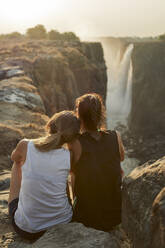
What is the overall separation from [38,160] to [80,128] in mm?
702

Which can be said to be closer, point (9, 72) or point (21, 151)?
point (21, 151)

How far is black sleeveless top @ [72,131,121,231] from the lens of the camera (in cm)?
438

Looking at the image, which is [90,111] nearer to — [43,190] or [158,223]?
[43,190]

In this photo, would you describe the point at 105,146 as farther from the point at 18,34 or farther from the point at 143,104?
the point at 18,34

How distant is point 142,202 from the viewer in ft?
12.2

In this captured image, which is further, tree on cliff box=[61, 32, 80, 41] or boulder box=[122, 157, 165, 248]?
tree on cliff box=[61, 32, 80, 41]

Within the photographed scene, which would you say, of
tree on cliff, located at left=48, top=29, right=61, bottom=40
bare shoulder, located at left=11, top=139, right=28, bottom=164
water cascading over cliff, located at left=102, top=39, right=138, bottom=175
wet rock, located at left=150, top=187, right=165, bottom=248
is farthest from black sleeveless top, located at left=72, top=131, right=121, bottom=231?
tree on cliff, located at left=48, top=29, right=61, bottom=40

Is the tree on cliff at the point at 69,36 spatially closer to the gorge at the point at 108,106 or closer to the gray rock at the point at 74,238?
the gorge at the point at 108,106

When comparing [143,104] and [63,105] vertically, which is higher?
[63,105]

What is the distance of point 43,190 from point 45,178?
6.6 inches

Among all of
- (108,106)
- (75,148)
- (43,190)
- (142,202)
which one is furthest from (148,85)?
(142,202)

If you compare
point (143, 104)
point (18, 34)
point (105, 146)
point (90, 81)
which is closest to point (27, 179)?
point (105, 146)

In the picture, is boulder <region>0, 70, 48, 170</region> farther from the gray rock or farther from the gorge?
the gray rock

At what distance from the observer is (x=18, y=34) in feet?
235
